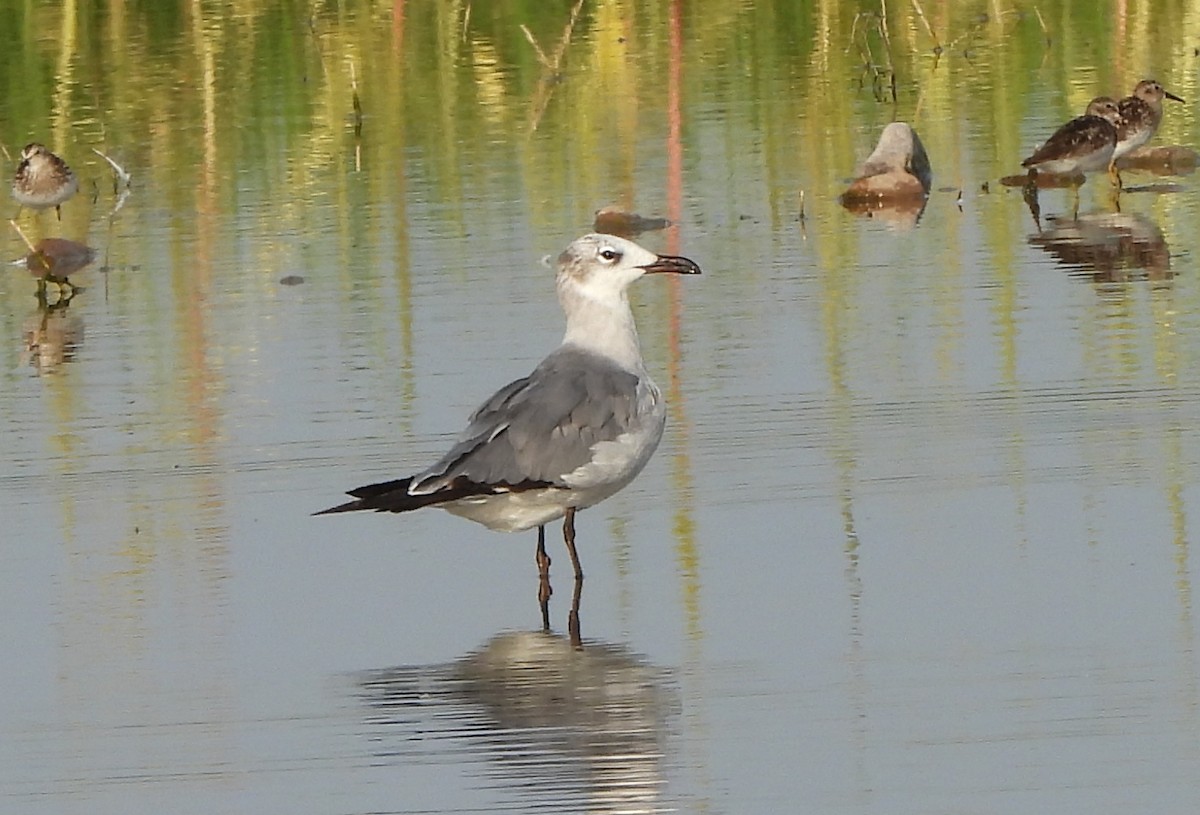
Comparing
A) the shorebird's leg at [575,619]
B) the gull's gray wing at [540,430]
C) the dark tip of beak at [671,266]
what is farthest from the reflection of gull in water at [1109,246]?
the shorebird's leg at [575,619]

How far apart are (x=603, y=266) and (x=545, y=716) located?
2140mm

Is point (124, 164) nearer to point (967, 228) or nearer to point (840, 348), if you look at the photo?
point (967, 228)

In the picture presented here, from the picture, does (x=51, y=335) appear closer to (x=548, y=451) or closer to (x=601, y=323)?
(x=601, y=323)

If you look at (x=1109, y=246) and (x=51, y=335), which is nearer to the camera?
(x=51, y=335)

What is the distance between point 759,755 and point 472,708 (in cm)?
79

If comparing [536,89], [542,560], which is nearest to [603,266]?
[542,560]

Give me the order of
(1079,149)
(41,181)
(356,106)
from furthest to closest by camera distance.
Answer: (356,106), (1079,149), (41,181)

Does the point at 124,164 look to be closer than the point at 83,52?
Yes

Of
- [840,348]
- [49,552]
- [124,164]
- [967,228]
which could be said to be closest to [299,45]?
[124,164]

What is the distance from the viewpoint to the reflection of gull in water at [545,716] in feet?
19.3

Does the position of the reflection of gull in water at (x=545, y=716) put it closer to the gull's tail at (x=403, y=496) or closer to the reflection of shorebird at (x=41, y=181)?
the gull's tail at (x=403, y=496)

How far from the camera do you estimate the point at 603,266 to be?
8250 millimetres

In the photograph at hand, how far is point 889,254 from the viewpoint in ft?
41.6

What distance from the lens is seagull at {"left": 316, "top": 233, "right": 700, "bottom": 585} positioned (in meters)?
7.40
